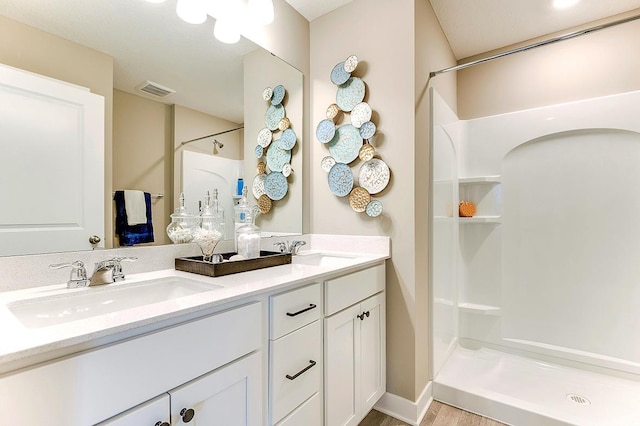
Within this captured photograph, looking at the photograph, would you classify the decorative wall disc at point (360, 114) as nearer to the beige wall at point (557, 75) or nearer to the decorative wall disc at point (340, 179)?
the decorative wall disc at point (340, 179)

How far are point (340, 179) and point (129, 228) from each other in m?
1.19

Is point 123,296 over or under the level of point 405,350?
over

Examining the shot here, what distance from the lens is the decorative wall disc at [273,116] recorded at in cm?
197

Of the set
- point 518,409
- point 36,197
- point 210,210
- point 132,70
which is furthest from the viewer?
point 518,409

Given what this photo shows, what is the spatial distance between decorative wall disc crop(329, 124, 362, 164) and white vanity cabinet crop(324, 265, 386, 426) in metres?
0.71

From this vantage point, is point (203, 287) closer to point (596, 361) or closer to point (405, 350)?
point (405, 350)

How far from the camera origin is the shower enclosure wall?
2.02 m

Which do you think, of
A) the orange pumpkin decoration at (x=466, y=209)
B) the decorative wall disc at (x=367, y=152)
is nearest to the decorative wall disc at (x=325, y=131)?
the decorative wall disc at (x=367, y=152)

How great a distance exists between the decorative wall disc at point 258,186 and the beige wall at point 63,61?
78cm

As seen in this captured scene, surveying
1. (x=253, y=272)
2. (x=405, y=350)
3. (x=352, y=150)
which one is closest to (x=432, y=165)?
(x=352, y=150)

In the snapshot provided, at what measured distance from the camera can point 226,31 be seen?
164 cm

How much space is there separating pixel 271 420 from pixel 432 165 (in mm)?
1616

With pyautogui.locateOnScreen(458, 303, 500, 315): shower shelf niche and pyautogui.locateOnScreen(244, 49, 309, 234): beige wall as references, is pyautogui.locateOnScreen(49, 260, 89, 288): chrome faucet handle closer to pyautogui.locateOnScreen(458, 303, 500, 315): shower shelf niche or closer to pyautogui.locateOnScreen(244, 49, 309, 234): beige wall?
pyautogui.locateOnScreen(244, 49, 309, 234): beige wall

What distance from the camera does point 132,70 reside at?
130 cm
